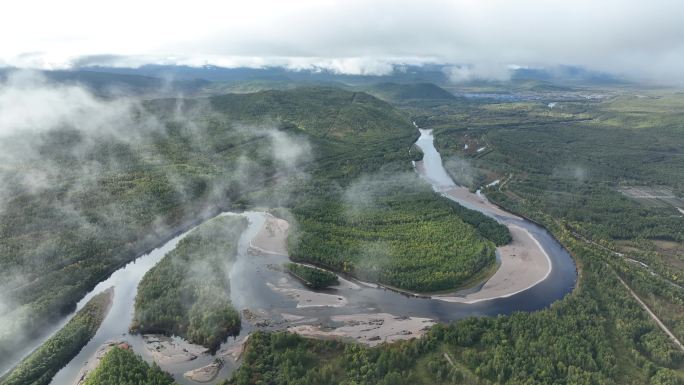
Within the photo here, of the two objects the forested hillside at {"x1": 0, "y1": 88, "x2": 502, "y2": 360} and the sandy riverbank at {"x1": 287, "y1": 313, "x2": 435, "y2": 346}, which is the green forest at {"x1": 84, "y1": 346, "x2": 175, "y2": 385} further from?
the sandy riverbank at {"x1": 287, "y1": 313, "x2": 435, "y2": 346}

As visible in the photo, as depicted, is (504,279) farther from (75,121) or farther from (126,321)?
(75,121)

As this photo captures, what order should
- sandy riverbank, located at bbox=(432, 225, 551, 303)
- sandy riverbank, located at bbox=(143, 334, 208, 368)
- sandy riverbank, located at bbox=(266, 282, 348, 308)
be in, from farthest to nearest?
sandy riverbank, located at bbox=(432, 225, 551, 303) → sandy riverbank, located at bbox=(266, 282, 348, 308) → sandy riverbank, located at bbox=(143, 334, 208, 368)

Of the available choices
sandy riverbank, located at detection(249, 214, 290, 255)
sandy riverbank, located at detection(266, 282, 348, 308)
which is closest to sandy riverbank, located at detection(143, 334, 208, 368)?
sandy riverbank, located at detection(266, 282, 348, 308)

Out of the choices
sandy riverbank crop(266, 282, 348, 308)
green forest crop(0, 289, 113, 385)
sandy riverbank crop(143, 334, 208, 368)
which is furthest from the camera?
sandy riverbank crop(266, 282, 348, 308)

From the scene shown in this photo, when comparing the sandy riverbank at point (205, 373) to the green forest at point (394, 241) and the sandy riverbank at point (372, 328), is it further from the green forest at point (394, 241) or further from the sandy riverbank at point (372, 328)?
the green forest at point (394, 241)

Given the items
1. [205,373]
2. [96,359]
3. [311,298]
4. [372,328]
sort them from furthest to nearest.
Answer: [311,298] < [372,328] < [96,359] < [205,373]

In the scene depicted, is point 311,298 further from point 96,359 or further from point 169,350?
point 96,359

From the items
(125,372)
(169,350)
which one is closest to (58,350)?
(125,372)

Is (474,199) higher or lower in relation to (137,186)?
lower
